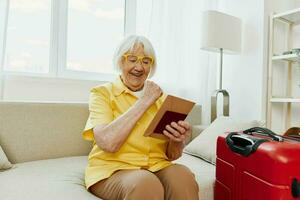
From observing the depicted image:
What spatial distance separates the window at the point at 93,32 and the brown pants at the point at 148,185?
1.38 m

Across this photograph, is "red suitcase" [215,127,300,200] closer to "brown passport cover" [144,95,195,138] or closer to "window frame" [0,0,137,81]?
"brown passport cover" [144,95,195,138]

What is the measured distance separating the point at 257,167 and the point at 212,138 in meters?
0.68

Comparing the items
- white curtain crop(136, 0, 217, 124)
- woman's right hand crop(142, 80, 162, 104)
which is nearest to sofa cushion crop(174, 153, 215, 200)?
woman's right hand crop(142, 80, 162, 104)

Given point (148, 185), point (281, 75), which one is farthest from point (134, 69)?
point (281, 75)

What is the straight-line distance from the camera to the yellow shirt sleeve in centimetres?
109

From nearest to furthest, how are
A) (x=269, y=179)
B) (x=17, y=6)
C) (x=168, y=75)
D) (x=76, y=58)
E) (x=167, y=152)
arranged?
(x=269, y=179) → (x=167, y=152) → (x=17, y=6) → (x=76, y=58) → (x=168, y=75)

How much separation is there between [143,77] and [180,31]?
1.25m

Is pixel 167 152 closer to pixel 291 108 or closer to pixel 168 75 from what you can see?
pixel 168 75

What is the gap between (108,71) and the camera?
2.35 m

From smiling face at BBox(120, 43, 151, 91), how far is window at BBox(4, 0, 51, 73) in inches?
39.4

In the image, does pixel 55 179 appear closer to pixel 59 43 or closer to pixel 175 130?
pixel 175 130

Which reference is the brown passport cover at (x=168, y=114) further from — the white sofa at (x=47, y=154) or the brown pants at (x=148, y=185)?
the white sofa at (x=47, y=154)

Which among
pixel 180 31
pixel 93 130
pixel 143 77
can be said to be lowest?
pixel 93 130

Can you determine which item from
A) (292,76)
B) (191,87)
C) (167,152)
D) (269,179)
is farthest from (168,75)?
(269,179)
